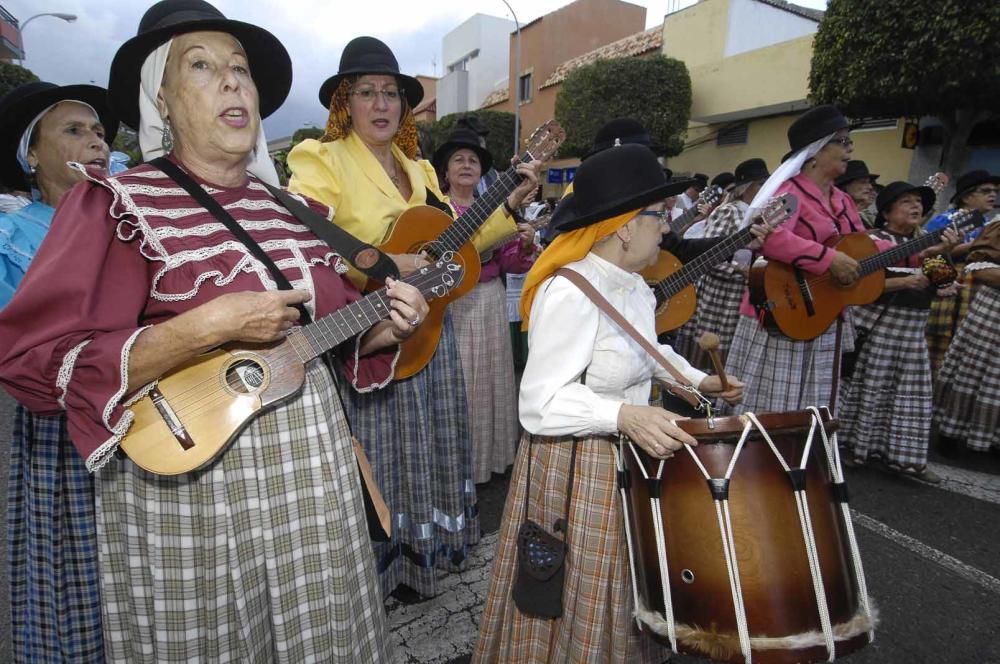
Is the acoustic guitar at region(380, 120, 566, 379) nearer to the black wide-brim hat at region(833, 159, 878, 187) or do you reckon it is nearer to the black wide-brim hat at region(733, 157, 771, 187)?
the black wide-brim hat at region(733, 157, 771, 187)

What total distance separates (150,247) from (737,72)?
57.7 ft

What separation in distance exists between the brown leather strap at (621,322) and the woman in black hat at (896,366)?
3.31m

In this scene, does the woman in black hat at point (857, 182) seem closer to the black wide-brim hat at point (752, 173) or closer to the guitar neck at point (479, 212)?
the black wide-brim hat at point (752, 173)

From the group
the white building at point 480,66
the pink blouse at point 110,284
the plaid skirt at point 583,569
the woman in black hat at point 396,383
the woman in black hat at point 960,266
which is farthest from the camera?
the white building at point 480,66

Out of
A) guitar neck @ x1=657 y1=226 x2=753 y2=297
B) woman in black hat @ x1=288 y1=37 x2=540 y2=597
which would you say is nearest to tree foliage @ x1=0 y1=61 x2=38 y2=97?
woman in black hat @ x1=288 y1=37 x2=540 y2=597

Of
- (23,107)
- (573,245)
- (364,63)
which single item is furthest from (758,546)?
(23,107)

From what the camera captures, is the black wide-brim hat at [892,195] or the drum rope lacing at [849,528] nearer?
the drum rope lacing at [849,528]

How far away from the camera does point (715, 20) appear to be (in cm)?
1659

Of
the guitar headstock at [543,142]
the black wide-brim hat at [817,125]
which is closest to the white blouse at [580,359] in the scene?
the guitar headstock at [543,142]

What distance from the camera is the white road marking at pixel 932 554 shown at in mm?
3008

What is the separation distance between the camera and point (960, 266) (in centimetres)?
526

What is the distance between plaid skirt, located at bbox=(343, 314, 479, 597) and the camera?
2642 millimetres

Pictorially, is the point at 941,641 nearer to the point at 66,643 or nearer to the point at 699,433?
the point at 699,433

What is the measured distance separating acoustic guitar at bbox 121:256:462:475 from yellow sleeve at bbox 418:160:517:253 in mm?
1795
